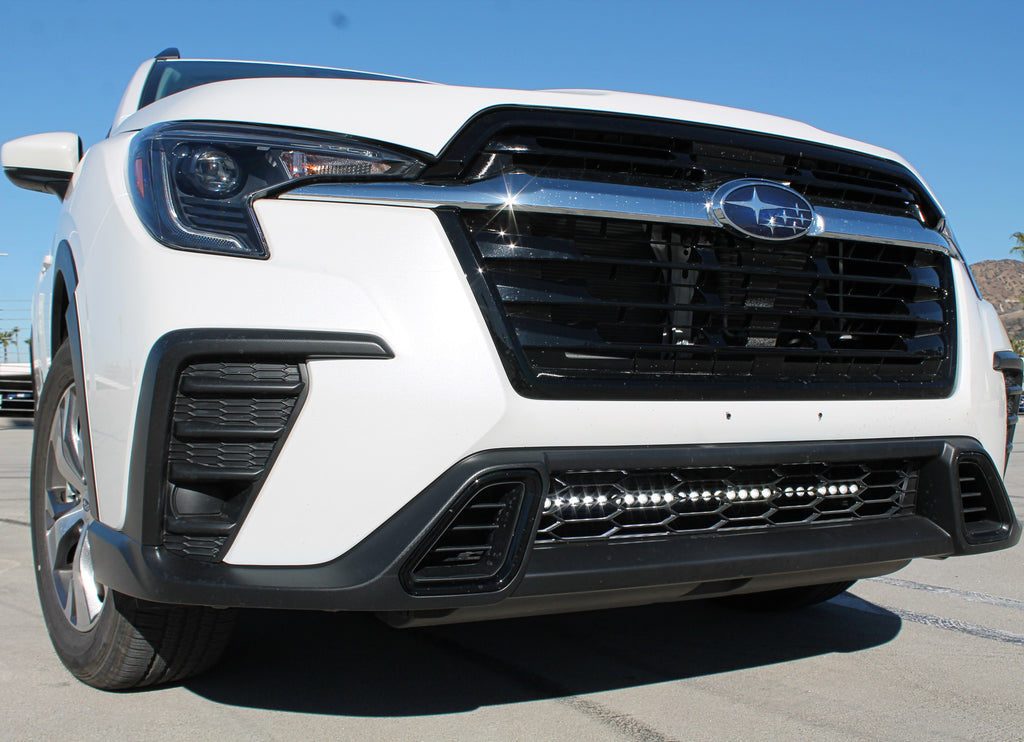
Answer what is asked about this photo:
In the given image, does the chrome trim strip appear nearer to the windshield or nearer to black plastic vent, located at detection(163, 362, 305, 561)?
black plastic vent, located at detection(163, 362, 305, 561)

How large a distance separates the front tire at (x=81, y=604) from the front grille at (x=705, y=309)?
3.33 ft

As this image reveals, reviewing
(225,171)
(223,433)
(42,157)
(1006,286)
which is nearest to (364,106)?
(225,171)

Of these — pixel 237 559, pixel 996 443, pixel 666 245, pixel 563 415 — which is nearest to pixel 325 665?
pixel 237 559

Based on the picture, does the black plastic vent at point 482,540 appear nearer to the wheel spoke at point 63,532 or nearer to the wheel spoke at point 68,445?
the wheel spoke at point 68,445

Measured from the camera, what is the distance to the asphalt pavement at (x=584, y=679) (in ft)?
7.28

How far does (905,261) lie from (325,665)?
1.88 m

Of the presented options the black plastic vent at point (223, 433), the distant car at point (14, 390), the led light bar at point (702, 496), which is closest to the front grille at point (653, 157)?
the black plastic vent at point (223, 433)

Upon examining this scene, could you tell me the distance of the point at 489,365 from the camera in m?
1.94

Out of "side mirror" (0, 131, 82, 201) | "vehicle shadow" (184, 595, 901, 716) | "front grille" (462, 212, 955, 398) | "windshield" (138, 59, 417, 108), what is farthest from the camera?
"windshield" (138, 59, 417, 108)

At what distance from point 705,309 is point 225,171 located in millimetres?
1066

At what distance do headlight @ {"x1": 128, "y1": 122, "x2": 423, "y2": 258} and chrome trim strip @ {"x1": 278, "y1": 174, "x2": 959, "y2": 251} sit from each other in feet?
0.13

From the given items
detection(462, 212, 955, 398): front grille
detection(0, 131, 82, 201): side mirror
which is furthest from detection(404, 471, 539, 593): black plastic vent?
detection(0, 131, 82, 201): side mirror

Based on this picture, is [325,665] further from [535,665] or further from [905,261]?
[905,261]

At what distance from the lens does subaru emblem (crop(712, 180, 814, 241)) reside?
2.22m
